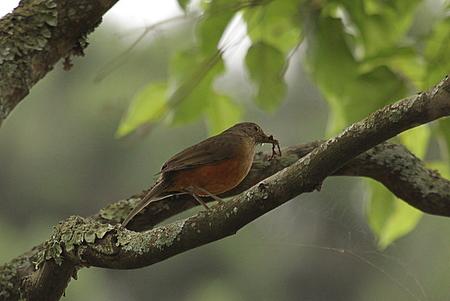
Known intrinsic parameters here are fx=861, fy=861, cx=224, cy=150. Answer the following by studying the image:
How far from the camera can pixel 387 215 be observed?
1409 millimetres

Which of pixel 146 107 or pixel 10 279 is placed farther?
pixel 146 107

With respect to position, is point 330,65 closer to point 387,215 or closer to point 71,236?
point 387,215

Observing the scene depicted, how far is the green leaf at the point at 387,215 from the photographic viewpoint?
1.40 metres

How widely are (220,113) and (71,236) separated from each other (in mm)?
483

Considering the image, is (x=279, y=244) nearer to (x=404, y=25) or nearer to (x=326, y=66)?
(x=326, y=66)

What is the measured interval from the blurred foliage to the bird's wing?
0.92 feet

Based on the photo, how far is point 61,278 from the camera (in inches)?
43.8

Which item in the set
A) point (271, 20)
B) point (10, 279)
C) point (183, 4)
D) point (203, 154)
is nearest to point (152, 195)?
point (203, 154)

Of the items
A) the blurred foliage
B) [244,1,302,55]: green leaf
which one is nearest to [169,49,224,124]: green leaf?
the blurred foliage

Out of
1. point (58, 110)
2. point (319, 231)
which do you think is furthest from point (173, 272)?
point (58, 110)

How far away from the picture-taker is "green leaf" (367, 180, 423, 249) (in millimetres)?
1398

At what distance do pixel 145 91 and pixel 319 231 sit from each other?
15.4 inches

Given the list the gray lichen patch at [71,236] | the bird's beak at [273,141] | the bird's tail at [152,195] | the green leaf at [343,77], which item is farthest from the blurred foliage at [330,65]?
the gray lichen patch at [71,236]

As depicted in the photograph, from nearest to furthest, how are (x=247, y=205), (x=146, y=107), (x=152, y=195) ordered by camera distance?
(x=247, y=205)
(x=152, y=195)
(x=146, y=107)
